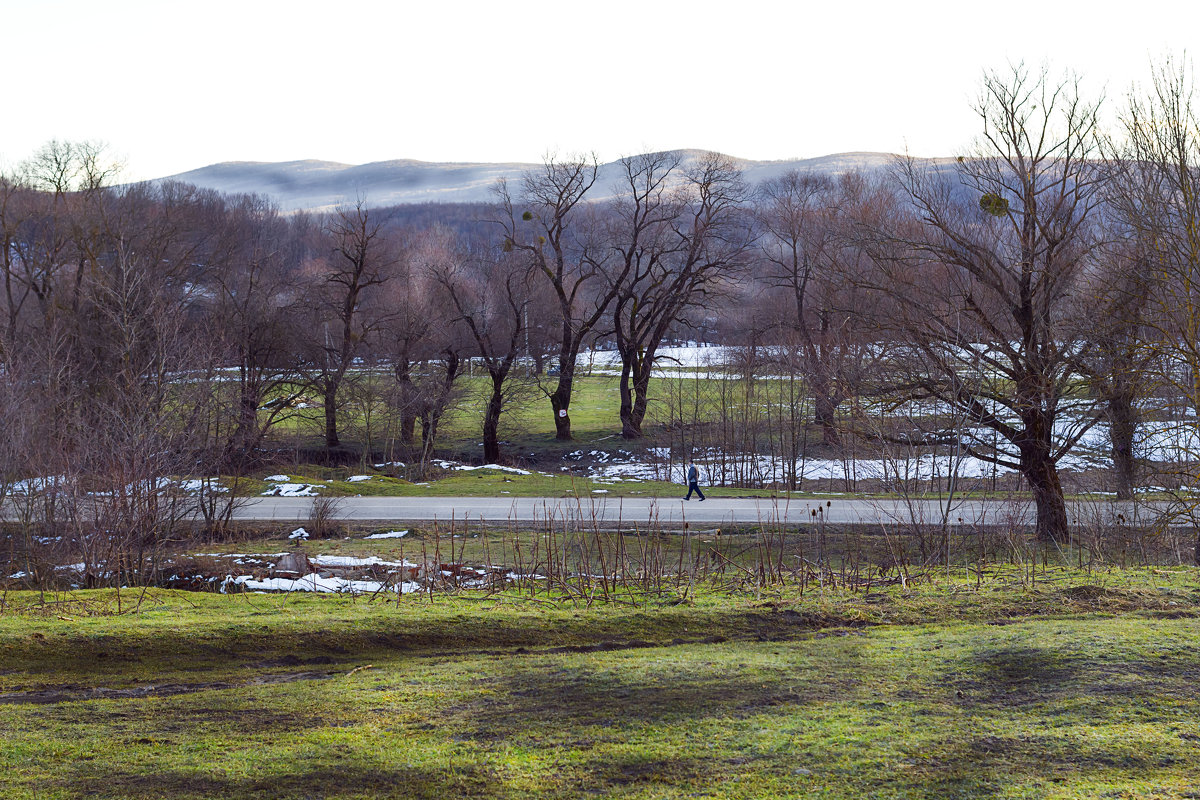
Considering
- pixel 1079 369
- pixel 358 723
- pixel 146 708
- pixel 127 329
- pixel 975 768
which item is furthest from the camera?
pixel 127 329

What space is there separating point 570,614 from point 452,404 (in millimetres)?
30637

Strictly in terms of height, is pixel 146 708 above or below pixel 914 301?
below

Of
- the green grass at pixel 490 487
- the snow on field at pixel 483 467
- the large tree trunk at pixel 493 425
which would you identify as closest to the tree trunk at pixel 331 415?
the snow on field at pixel 483 467

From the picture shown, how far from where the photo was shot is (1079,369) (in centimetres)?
1797

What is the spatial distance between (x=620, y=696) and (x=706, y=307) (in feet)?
125

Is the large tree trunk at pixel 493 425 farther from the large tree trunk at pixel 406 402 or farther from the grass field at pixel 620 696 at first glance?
the grass field at pixel 620 696

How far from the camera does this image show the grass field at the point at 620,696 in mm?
5180

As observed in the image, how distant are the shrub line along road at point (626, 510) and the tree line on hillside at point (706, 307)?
1.45 meters

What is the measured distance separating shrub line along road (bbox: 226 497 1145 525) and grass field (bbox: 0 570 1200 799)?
9431 mm

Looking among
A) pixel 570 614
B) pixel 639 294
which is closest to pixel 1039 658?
pixel 570 614

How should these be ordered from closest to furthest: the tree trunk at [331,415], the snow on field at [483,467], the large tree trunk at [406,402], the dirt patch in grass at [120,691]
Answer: the dirt patch in grass at [120,691]
the snow on field at [483,467]
the large tree trunk at [406,402]
the tree trunk at [331,415]

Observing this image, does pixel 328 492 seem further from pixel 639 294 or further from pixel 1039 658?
pixel 639 294

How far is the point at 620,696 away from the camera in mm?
6922

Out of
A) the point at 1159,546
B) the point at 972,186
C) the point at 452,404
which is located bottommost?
the point at 1159,546
